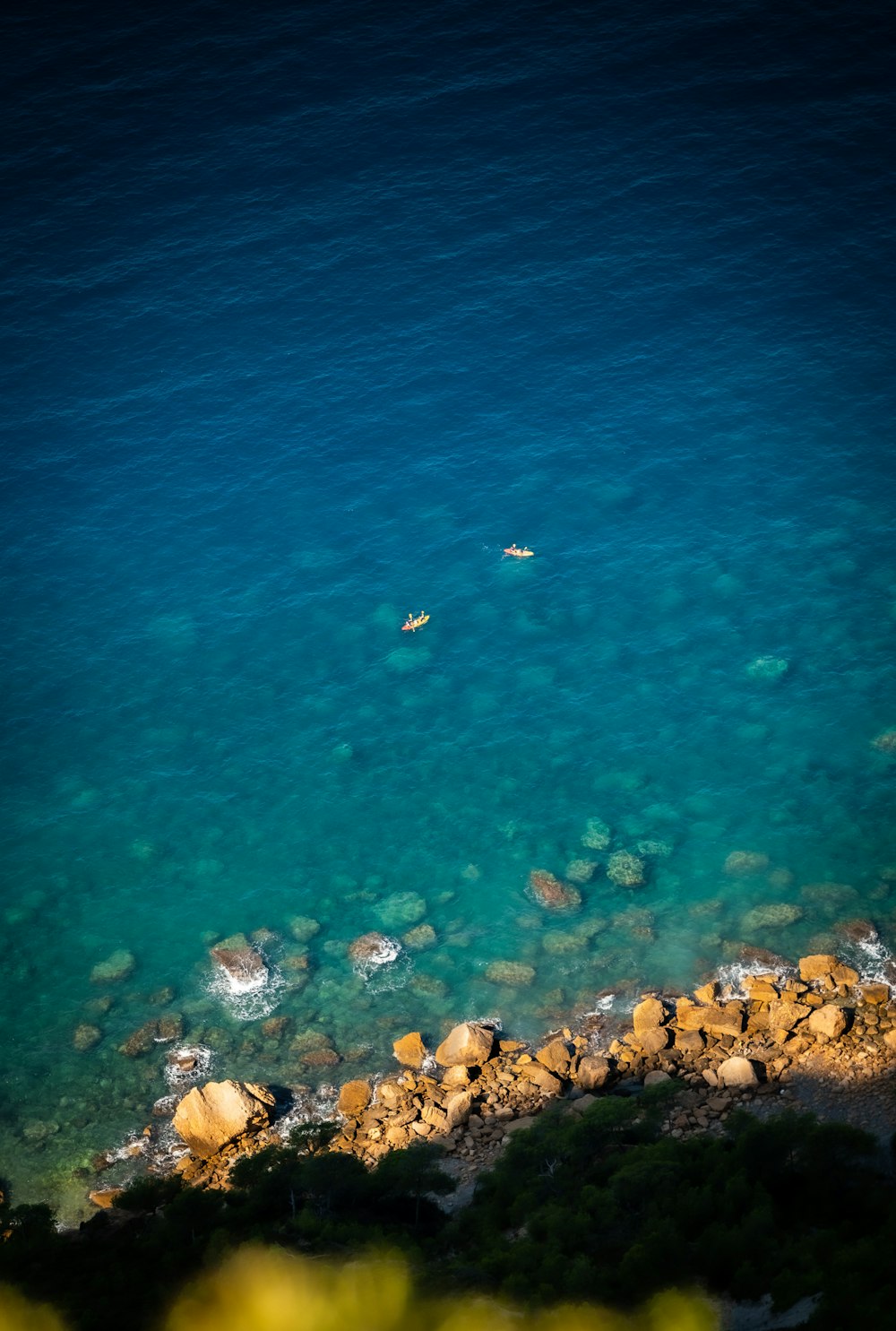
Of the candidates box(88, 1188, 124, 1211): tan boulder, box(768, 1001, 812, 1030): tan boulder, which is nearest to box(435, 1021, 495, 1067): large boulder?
box(768, 1001, 812, 1030): tan boulder

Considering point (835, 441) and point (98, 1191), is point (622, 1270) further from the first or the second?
point (835, 441)

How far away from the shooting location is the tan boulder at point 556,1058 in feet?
188

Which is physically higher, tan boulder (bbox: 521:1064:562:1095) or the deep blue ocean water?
the deep blue ocean water

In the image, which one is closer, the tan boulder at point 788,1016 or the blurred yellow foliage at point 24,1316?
the blurred yellow foliage at point 24,1316

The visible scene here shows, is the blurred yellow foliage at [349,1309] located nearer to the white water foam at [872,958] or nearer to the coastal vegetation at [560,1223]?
the coastal vegetation at [560,1223]

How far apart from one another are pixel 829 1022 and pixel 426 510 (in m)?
52.0

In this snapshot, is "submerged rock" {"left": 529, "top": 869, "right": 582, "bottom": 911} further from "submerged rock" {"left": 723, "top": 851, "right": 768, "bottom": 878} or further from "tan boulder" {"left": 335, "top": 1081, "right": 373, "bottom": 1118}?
"tan boulder" {"left": 335, "top": 1081, "right": 373, "bottom": 1118}

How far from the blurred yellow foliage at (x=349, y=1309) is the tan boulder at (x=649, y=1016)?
18504mm

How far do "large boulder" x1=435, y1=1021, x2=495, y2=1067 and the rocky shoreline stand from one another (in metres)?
0.06

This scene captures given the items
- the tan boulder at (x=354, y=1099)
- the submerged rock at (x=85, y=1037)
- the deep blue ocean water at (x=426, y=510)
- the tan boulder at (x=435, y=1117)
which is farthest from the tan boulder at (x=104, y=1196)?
the tan boulder at (x=435, y=1117)

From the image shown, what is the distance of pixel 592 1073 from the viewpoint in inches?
2192

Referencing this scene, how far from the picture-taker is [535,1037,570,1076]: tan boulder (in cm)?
5731

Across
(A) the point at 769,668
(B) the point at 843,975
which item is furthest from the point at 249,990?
(A) the point at 769,668

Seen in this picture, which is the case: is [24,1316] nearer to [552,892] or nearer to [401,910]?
[401,910]
